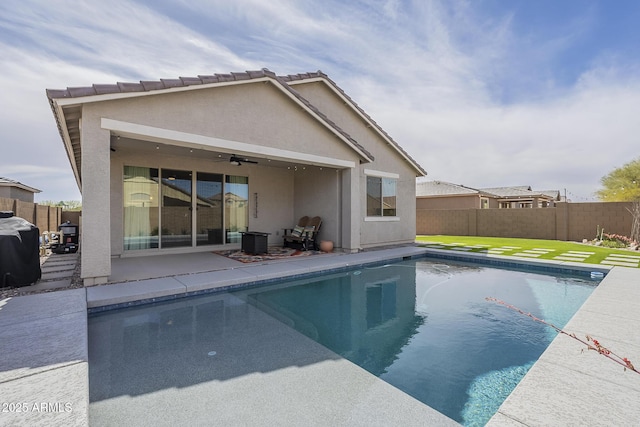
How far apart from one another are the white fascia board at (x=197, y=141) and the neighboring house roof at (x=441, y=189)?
20768 mm

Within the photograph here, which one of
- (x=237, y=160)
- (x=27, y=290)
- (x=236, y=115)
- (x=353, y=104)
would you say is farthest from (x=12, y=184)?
(x=353, y=104)

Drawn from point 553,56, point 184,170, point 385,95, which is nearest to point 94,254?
point 184,170

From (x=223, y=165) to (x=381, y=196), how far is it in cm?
718

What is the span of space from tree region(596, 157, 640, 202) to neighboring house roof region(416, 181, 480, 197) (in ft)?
41.9

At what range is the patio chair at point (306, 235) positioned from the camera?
484 inches

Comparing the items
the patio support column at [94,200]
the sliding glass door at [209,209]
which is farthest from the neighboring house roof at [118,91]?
the sliding glass door at [209,209]

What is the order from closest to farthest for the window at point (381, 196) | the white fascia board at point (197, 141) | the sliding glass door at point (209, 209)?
1. the white fascia board at point (197, 141)
2. the sliding glass door at point (209, 209)
3. the window at point (381, 196)

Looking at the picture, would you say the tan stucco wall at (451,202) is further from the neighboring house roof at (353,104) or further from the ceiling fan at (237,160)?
the ceiling fan at (237,160)

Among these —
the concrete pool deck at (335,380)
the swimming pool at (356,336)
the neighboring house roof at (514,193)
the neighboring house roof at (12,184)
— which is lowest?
the swimming pool at (356,336)

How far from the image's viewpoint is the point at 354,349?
4.47 metres

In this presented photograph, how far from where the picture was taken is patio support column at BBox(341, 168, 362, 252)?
1172 centimetres

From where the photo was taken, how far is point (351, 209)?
38.3 feet

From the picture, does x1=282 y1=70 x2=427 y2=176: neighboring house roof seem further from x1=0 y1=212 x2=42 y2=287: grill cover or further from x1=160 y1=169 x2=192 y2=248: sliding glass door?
Answer: x1=0 y1=212 x2=42 y2=287: grill cover

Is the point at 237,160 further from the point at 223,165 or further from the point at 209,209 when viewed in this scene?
the point at 209,209
